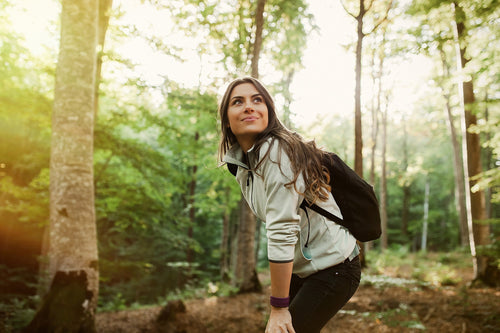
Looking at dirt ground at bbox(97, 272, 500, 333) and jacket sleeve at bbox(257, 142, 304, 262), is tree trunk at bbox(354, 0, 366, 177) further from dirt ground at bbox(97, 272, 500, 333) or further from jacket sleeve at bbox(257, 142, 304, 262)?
jacket sleeve at bbox(257, 142, 304, 262)

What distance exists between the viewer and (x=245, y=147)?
224 cm

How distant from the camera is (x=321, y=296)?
1.86 meters

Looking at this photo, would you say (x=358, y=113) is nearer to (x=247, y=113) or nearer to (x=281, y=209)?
(x=247, y=113)

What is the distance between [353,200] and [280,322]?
2.91ft

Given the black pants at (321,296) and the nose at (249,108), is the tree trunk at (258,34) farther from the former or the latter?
the black pants at (321,296)

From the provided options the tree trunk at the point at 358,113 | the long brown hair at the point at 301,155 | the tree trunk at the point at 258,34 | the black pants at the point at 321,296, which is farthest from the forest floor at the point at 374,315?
the tree trunk at the point at 258,34

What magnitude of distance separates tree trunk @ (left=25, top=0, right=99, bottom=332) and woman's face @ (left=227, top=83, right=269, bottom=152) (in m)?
3.84

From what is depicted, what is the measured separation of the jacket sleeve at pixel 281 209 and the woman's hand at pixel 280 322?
306mm

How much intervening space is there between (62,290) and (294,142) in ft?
15.1

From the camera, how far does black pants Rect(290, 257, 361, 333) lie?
1.82 metres

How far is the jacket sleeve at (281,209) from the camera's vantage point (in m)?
1.71

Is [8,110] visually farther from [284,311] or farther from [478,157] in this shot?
[478,157]

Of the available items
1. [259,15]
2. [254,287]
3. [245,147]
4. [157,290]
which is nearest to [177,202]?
[157,290]

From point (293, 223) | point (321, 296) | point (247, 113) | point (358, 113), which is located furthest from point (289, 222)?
point (358, 113)
